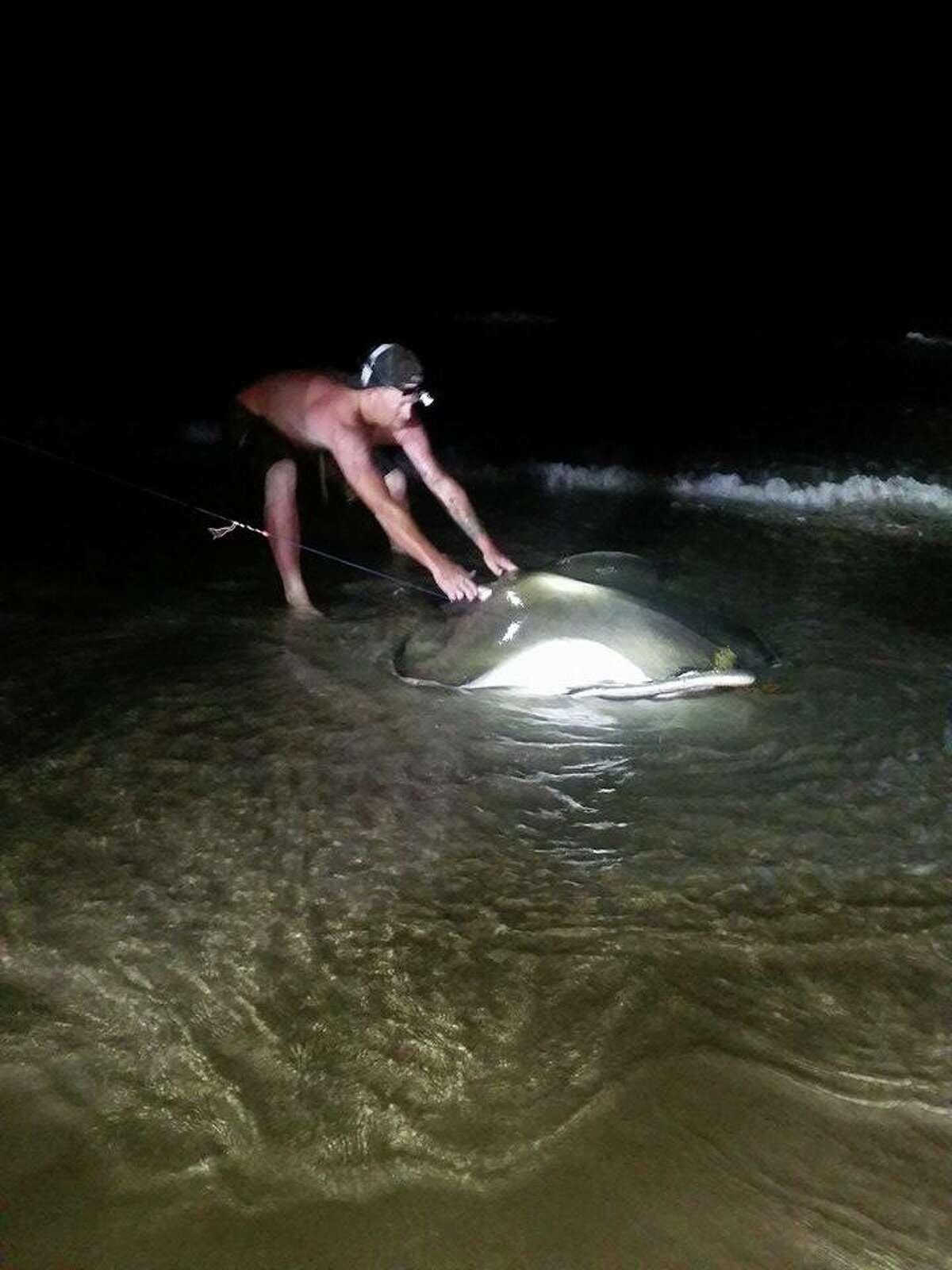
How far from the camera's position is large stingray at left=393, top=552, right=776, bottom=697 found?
4.05 meters

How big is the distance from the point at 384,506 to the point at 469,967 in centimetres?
265

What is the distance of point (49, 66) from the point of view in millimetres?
25984

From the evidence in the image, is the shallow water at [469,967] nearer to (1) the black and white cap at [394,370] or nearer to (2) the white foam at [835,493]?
(1) the black and white cap at [394,370]

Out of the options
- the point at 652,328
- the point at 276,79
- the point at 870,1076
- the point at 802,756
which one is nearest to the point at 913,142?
the point at 652,328

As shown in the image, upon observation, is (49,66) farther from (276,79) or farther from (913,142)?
(913,142)

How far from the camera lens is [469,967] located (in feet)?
9.00

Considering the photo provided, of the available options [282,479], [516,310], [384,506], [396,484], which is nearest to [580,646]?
[384,506]

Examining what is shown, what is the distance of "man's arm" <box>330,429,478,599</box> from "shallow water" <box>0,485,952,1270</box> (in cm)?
55

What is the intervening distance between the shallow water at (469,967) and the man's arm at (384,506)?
555 mm

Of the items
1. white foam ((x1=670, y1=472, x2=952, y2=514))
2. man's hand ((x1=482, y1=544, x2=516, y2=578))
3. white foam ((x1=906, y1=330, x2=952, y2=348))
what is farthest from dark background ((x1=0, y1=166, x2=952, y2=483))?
man's hand ((x1=482, y1=544, x2=516, y2=578))

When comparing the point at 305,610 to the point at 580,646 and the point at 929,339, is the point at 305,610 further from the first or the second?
the point at 929,339

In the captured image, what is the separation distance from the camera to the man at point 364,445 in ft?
15.2

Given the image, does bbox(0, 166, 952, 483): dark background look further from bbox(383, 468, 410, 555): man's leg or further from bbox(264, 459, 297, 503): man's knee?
bbox(264, 459, 297, 503): man's knee

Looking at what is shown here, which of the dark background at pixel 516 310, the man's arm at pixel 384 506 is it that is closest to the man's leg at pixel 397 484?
the man's arm at pixel 384 506
